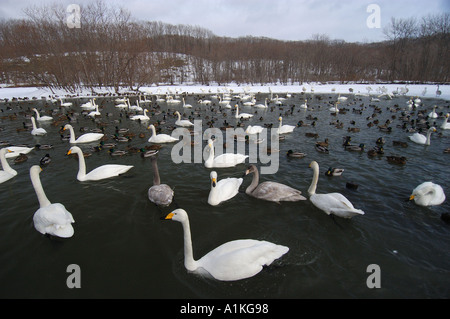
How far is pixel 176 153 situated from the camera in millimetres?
11516

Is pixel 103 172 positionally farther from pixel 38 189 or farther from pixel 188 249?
pixel 188 249

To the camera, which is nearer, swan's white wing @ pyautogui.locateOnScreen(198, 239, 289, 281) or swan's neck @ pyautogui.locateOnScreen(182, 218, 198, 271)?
swan's white wing @ pyautogui.locateOnScreen(198, 239, 289, 281)

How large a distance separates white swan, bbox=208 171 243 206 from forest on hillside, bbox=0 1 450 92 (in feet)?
157

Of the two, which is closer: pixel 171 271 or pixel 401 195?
pixel 171 271

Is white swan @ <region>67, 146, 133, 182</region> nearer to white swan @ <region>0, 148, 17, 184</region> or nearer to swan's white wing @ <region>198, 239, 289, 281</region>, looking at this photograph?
white swan @ <region>0, 148, 17, 184</region>

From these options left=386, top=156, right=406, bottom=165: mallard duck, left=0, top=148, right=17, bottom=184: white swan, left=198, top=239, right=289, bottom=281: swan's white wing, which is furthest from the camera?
left=386, top=156, right=406, bottom=165: mallard duck

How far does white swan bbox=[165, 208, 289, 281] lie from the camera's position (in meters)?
3.91

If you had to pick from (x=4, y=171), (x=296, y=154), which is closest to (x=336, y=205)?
(x=296, y=154)

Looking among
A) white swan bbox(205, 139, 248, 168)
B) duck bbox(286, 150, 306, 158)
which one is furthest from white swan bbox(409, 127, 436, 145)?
white swan bbox(205, 139, 248, 168)

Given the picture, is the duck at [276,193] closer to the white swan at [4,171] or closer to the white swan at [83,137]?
the white swan at [4,171]

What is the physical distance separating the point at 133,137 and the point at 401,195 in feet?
47.5

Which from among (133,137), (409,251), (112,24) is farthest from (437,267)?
(112,24)

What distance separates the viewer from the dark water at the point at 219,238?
13.4 ft
